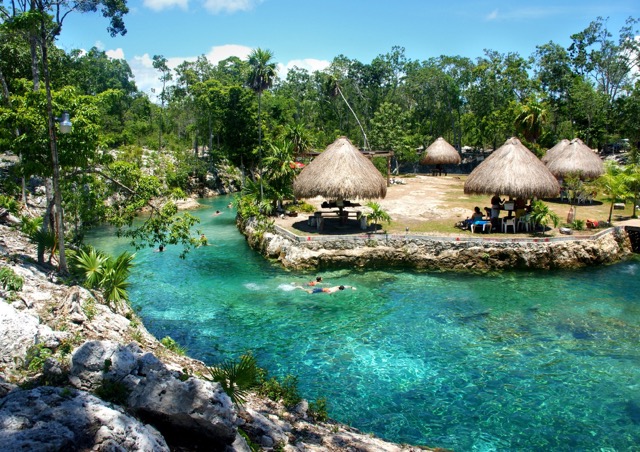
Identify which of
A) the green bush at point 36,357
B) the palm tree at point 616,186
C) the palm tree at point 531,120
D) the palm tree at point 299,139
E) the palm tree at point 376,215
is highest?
the palm tree at point 531,120

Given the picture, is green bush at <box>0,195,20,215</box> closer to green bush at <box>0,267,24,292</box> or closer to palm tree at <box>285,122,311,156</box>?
green bush at <box>0,267,24,292</box>

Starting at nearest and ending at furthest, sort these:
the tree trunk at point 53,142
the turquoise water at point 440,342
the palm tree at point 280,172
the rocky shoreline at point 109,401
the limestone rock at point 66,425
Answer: the limestone rock at point 66,425 < the rocky shoreline at point 109,401 < the turquoise water at point 440,342 < the tree trunk at point 53,142 < the palm tree at point 280,172

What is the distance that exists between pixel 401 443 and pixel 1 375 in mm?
6916

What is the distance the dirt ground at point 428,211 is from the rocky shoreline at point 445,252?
1022 millimetres

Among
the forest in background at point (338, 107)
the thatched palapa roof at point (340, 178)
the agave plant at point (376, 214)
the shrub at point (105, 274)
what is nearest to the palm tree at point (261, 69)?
the forest in background at point (338, 107)

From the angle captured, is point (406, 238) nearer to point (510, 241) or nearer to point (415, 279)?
point (415, 279)

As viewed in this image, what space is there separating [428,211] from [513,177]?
559cm

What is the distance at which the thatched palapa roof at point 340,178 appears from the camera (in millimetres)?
22562

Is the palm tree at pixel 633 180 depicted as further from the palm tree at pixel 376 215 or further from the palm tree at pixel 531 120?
the palm tree at pixel 531 120

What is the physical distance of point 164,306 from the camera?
16812 millimetres

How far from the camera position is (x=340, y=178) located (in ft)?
74.5

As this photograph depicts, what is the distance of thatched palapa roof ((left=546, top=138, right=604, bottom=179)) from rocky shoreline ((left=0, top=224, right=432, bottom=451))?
1088 inches

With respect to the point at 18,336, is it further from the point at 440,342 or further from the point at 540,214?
the point at 540,214

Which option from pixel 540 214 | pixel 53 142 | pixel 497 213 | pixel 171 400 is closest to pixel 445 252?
pixel 497 213
